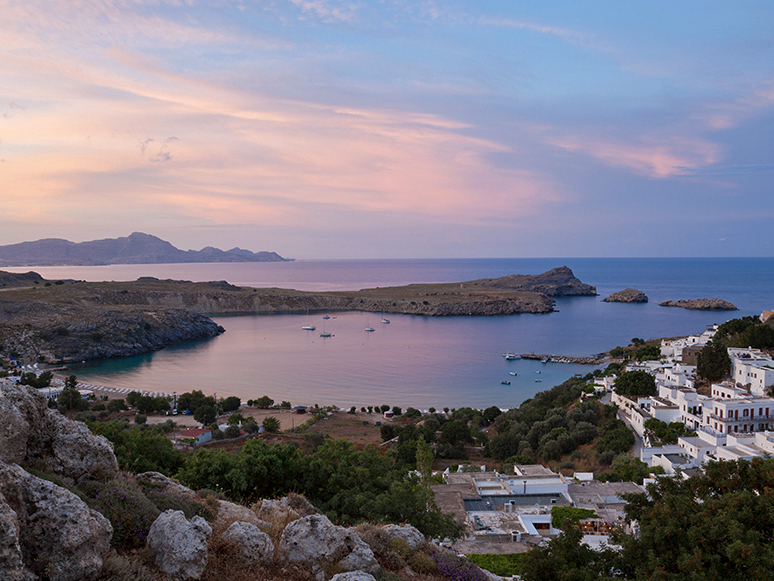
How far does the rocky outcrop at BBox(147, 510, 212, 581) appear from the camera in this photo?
414 centimetres

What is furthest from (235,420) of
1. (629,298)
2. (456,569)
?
(629,298)

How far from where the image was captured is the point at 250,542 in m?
→ 4.87

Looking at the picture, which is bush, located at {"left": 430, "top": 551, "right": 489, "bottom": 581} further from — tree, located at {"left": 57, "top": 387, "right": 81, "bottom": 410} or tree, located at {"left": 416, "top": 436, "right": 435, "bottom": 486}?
tree, located at {"left": 57, "top": 387, "right": 81, "bottom": 410}

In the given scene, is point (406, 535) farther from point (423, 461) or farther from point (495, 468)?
point (495, 468)

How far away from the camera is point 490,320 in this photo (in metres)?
84.1

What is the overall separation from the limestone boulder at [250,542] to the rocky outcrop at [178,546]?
1.50 feet

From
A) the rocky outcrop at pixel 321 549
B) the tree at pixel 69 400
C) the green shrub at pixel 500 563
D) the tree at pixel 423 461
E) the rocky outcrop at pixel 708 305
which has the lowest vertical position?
the tree at pixel 69 400

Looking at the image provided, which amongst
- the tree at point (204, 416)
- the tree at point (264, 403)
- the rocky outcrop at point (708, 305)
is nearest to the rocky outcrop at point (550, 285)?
the rocky outcrop at point (708, 305)

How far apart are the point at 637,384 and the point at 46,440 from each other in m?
30.2

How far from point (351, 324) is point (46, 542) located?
76496 millimetres

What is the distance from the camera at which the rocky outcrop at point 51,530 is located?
3414 mm

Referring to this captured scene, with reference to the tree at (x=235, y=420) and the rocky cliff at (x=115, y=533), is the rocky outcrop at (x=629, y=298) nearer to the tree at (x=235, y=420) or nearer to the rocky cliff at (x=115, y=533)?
the tree at (x=235, y=420)

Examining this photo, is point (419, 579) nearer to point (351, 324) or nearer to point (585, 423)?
point (585, 423)

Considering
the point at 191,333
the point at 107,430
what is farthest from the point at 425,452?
the point at 191,333
